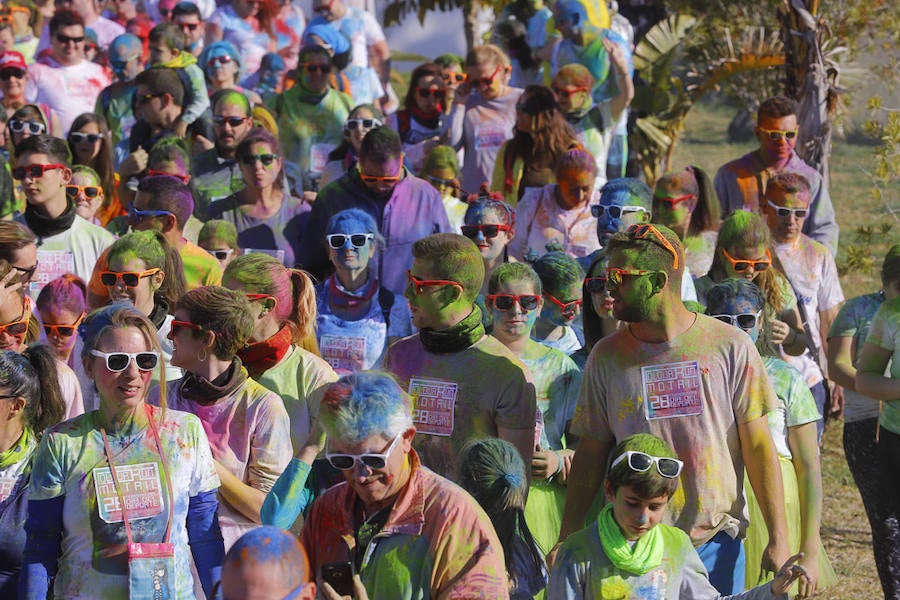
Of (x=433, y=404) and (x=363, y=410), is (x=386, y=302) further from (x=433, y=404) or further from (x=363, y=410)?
(x=363, y=410)

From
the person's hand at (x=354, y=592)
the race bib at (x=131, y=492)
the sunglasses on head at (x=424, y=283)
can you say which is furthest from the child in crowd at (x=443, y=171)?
the person's hand at (x=354, y=592)

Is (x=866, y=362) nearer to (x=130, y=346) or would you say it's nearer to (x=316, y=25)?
(x=130, y=346)

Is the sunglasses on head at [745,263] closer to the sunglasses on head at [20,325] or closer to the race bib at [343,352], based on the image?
the race bib at [343,352]

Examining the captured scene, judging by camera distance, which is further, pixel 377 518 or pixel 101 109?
pixel 101 109

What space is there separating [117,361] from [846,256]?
464 inches

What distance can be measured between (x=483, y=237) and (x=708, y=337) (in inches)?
115

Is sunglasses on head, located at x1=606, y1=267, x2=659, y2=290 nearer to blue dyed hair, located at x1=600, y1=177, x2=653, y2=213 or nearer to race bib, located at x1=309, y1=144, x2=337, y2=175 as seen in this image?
blue dyed hair, located at x1=600, y1=177, x2=653, y2=213

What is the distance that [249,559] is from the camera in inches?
128

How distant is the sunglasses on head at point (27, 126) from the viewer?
9.27 meters

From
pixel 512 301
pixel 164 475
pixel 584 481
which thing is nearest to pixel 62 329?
pixel 512 301

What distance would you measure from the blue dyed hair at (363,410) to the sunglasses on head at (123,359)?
Result: 0.83m

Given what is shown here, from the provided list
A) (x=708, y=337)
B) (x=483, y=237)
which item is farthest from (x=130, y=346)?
(x=483, y=237)

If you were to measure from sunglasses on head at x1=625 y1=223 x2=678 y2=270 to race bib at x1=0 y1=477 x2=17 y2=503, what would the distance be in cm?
221

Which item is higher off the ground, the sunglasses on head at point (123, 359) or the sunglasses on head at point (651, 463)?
the sunglasses on head at point (123, 359)
